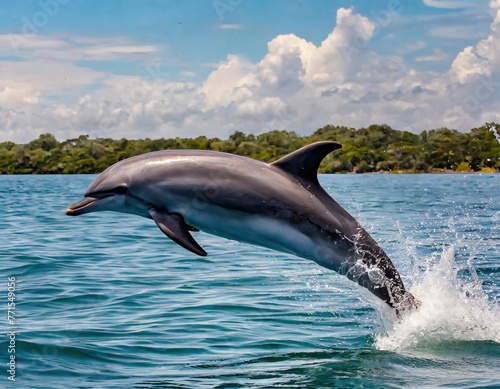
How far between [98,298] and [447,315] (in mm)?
4857

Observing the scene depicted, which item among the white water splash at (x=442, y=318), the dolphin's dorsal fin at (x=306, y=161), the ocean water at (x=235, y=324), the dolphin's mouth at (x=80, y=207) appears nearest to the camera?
the dolphin's dorsal fin at (x=306, y=161)

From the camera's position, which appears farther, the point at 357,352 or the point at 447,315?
the point at 447,315

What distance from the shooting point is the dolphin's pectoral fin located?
6.91 metres

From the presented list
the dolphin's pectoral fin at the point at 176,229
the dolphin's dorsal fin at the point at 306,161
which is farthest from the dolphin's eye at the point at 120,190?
the dolphin's dorsal fin at the point at 306,161

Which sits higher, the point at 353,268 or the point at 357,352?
the point at 353,268

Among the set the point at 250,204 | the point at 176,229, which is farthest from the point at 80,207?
the point at 250,204

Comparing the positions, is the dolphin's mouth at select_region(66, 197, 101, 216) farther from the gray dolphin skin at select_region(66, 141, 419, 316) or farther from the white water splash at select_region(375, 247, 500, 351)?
the white water splash at select_region(375, 247, 500, 351)

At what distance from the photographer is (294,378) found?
7.59m

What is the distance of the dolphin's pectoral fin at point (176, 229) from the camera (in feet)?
22.7

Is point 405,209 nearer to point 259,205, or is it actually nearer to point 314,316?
point 314,316

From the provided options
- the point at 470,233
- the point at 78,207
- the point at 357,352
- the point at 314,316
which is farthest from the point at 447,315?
the point at 470,233

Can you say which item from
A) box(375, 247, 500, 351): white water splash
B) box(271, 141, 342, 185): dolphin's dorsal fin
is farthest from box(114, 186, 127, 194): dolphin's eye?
box(375, 247, 500, 351): white water splash

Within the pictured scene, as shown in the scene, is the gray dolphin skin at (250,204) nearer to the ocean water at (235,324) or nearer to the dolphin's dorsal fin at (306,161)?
the dolphin's dorsal fin at (306,161)

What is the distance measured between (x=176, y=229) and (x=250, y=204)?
677mm
